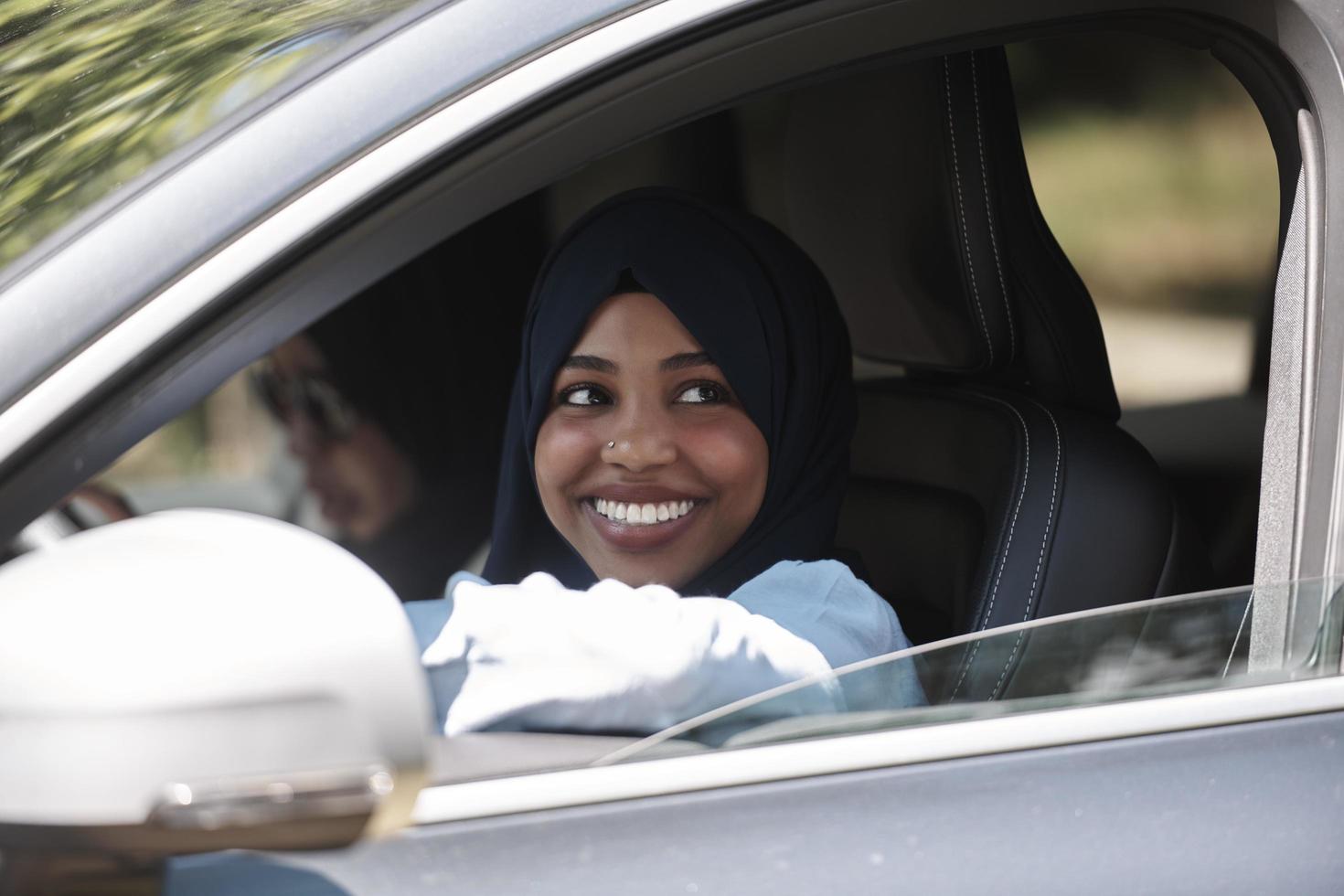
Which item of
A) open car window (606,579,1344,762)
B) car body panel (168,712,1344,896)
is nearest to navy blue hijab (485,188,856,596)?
open car window (606,579,1344,762)

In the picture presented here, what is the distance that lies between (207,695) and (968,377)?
165 centimetres

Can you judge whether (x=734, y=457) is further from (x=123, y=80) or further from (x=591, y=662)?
(x=123, y=80)

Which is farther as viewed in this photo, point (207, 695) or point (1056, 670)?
point (1056, 670)

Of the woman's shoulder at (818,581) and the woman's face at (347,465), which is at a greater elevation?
the woman's face at (347,465)

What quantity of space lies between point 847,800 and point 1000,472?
1009 mm

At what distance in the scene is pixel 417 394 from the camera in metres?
3.94

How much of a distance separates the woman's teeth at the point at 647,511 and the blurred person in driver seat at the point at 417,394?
186 cm

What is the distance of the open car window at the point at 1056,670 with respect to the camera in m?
1.18

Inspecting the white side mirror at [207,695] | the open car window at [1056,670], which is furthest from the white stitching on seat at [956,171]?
the white side mirror at [207,695]

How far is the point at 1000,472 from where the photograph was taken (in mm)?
2051

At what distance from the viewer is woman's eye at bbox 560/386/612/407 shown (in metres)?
1.99

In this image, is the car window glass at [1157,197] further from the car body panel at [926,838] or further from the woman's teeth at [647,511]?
the car body panel at [926,838]

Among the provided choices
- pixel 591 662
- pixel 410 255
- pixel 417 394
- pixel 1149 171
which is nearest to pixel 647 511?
pixel 591 662

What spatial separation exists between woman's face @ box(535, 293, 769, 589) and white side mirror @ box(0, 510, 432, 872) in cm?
106
